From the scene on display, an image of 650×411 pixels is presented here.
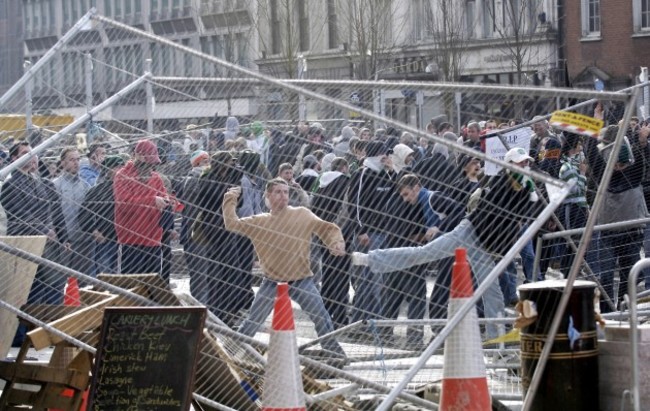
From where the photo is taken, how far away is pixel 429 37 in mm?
49344

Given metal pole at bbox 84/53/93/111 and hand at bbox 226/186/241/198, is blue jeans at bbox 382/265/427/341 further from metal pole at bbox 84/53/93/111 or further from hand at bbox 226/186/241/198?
metal pole at bbox 84/53/93/111

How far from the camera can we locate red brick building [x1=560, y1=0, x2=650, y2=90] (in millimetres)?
46625

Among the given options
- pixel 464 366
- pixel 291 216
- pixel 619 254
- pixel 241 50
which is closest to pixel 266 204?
pixel 291 216

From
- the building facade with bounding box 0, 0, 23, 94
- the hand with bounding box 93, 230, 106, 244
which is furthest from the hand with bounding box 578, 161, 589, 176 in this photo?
the building facade with bounding box 0, 0, 23, 94

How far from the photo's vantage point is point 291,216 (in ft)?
33.0

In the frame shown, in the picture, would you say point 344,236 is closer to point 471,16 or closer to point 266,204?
point 266,204

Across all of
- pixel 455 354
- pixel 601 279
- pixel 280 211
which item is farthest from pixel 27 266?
pixel 601 279

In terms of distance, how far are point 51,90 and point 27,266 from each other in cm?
124

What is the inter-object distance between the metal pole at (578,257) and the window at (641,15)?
133 ft

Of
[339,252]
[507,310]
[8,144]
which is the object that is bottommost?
[507,310]

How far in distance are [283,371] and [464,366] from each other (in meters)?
0.99

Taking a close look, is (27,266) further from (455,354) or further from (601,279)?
(601,279)

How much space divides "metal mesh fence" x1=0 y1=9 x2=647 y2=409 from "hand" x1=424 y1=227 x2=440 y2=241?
26 mm

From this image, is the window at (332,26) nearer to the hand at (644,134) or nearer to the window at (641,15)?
the window at (641,15)
